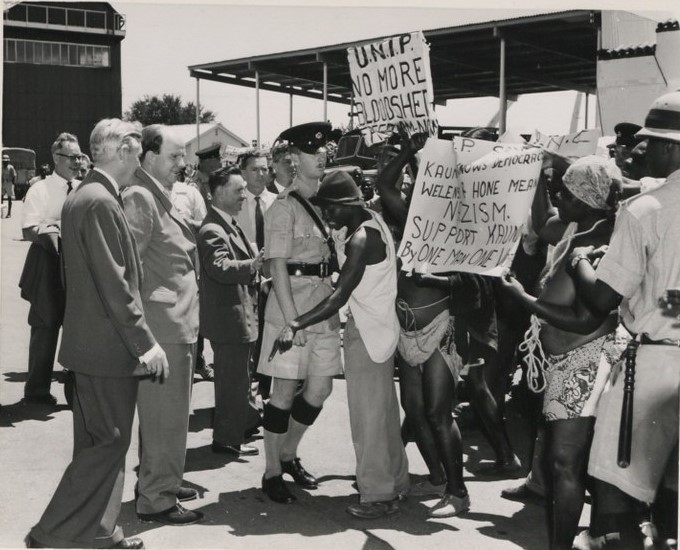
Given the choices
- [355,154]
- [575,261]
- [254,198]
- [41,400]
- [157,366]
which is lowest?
[41,400]

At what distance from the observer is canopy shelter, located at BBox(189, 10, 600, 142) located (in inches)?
545

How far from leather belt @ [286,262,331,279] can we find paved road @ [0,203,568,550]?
1.32 m

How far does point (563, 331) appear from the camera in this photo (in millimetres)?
3785

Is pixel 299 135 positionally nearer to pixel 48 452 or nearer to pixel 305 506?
pixel 305 506

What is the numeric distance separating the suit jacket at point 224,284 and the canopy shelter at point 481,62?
6.60 m

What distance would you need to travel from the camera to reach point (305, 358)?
4746 millimetres

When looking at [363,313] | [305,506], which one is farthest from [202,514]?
[363,313]

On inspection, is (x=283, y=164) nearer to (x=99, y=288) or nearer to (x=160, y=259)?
(x=160, y=259)

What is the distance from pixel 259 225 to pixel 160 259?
114 inches

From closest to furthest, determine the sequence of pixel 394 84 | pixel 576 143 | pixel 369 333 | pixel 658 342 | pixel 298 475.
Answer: pixel 658 342 < pixel 369 333 < pixel 394 84 < pixel 298 475 < pixel 576 143

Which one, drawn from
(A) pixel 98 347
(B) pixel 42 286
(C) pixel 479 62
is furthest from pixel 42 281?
(C) pixel 479 62

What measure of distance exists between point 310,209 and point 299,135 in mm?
436

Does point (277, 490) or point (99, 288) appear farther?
point (277, 490)

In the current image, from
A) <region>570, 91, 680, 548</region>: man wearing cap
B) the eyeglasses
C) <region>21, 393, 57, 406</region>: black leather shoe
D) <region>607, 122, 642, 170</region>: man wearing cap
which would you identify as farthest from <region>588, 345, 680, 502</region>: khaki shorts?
the eyeglasses
